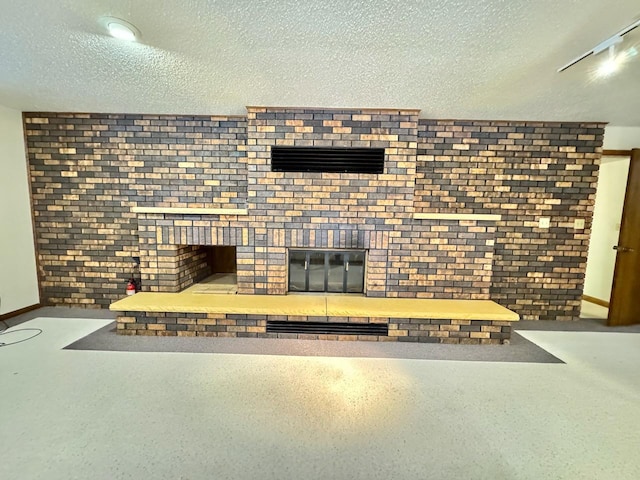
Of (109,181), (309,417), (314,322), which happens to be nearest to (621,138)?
(314,322)

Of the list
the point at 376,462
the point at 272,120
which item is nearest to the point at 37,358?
the point at 376,462

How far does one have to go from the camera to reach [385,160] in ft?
9.56

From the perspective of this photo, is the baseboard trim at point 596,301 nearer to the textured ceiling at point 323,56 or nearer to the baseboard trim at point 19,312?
the textured ceiling at point 323,56

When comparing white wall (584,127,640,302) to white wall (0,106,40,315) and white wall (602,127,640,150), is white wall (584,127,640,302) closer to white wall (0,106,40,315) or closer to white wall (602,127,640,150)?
white wall (602,127,640,150)

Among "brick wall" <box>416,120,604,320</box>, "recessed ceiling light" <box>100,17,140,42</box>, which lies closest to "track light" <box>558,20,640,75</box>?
"brick wall" <box>416,120,604,320</box>

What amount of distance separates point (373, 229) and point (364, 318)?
96cm

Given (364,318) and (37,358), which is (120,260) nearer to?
(37,358)

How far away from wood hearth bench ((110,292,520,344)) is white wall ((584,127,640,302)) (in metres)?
2.51

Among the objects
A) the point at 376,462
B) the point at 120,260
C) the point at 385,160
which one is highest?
the point at 385,160

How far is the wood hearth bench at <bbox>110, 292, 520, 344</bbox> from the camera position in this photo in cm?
263

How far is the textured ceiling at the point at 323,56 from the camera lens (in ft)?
4.76

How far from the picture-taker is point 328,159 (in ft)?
9.61

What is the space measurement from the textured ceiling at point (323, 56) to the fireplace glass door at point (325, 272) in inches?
63.5

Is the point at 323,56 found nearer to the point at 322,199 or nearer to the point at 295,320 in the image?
the point at 322,199
